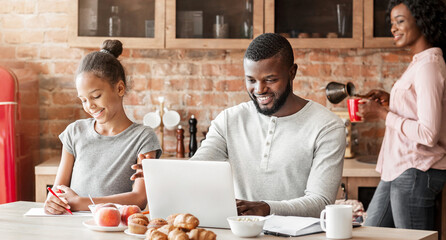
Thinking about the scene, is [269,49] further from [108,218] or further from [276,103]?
[108,218]

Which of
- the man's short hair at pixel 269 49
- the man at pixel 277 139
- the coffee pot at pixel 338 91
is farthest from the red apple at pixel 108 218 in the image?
the coffee pot at pixel 338 91

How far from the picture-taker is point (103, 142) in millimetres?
2309

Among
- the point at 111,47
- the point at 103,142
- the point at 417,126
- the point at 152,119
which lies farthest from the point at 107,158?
the point at 152,119

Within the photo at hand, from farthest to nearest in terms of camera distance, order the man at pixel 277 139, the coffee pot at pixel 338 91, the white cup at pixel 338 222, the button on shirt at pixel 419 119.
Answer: the coffee pot at pixel 338 91 < the button on shirt at pixel 419 119 < the man at pixel 277 139 < the white cup at pixel 338 222

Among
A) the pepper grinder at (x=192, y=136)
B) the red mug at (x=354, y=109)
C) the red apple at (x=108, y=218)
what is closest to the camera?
the red apple at (x=108, y=218)

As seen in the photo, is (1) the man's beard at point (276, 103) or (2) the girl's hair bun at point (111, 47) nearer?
(1) the man's beard at point (276, 103)

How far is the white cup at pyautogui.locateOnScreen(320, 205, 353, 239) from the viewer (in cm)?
157

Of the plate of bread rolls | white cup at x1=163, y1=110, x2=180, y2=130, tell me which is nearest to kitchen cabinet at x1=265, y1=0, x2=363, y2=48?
white cup at x1=163, y1=110, x2=180, y2=130

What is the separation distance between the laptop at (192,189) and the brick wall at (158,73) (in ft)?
Answer: 6.72

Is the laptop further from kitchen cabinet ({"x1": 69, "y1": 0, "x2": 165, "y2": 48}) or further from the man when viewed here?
kitchen cabinet ({"x1": 69, "y1": 0, "x2": 165, "y2": 48})

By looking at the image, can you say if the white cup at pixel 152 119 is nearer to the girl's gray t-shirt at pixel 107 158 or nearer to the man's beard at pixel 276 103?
the girl's gray t-shirt at pixel 107 158

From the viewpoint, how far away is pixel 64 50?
3.71m

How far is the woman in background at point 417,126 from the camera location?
253 cm

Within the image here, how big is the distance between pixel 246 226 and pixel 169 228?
0.20m
